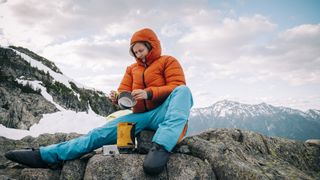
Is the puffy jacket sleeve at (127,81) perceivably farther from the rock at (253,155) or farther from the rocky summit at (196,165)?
the rock at (253,155)

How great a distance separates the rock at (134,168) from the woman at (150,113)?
1.26ft

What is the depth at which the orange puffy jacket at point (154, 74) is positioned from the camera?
5.68m

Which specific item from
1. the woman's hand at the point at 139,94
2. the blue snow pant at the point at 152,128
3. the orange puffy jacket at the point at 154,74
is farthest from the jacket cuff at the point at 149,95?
the blue snow pant at the point at 152,128

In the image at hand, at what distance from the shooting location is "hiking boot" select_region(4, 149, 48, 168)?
17.5 ft

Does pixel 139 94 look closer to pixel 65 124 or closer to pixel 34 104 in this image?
pixel 65 124

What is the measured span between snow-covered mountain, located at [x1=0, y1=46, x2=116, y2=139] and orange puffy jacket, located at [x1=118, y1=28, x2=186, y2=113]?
17559mm

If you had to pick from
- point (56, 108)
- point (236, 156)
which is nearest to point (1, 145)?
point (236, 156)

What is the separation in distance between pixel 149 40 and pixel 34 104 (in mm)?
28214

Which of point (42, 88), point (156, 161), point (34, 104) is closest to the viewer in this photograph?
point (156, 161)

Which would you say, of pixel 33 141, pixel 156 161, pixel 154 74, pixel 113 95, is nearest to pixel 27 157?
pixel 113 95

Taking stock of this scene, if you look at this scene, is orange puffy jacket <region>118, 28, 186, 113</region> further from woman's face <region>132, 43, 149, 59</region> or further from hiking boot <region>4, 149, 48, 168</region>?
hiking boot <region>4, 149, 48, 168</region>

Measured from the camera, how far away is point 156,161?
466cm

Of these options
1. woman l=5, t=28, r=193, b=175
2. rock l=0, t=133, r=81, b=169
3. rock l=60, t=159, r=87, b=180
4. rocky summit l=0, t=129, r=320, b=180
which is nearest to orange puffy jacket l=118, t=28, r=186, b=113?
woman l=5, t=28, r=193, b=175

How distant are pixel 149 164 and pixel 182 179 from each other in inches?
31.1
